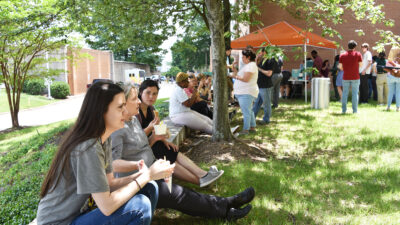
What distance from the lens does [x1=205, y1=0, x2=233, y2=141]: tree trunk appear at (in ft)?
18.4

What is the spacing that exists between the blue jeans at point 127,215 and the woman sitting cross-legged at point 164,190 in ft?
1.35

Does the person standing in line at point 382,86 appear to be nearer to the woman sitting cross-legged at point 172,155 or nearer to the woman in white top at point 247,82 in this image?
the woman in white top at point 247,82

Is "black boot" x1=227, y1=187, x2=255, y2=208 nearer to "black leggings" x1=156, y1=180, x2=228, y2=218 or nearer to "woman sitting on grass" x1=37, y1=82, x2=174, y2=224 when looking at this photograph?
"black leggings" x1=156, y1=180, x2=228, y2=218

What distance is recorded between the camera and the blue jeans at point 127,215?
1979 millimetres

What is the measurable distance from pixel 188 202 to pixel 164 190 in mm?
222

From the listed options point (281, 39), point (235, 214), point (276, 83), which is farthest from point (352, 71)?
point (235, 214)

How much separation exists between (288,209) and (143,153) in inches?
58.7

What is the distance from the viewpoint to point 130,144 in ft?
9.93

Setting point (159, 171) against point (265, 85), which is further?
point (265, 85)

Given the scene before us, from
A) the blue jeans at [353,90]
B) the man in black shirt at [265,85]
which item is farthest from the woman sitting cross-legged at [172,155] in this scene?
the blue jeans at [353,90]

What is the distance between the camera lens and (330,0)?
6191 mm

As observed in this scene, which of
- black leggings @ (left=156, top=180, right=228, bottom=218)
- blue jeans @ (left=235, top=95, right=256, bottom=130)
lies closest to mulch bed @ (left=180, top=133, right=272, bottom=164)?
blue jeans @ (left=235, top=95, right=256, bottom=130)

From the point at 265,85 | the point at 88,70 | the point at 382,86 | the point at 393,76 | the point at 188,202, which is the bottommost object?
the point at 188,202

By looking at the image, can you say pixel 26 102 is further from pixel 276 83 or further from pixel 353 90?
pixel 353 90
